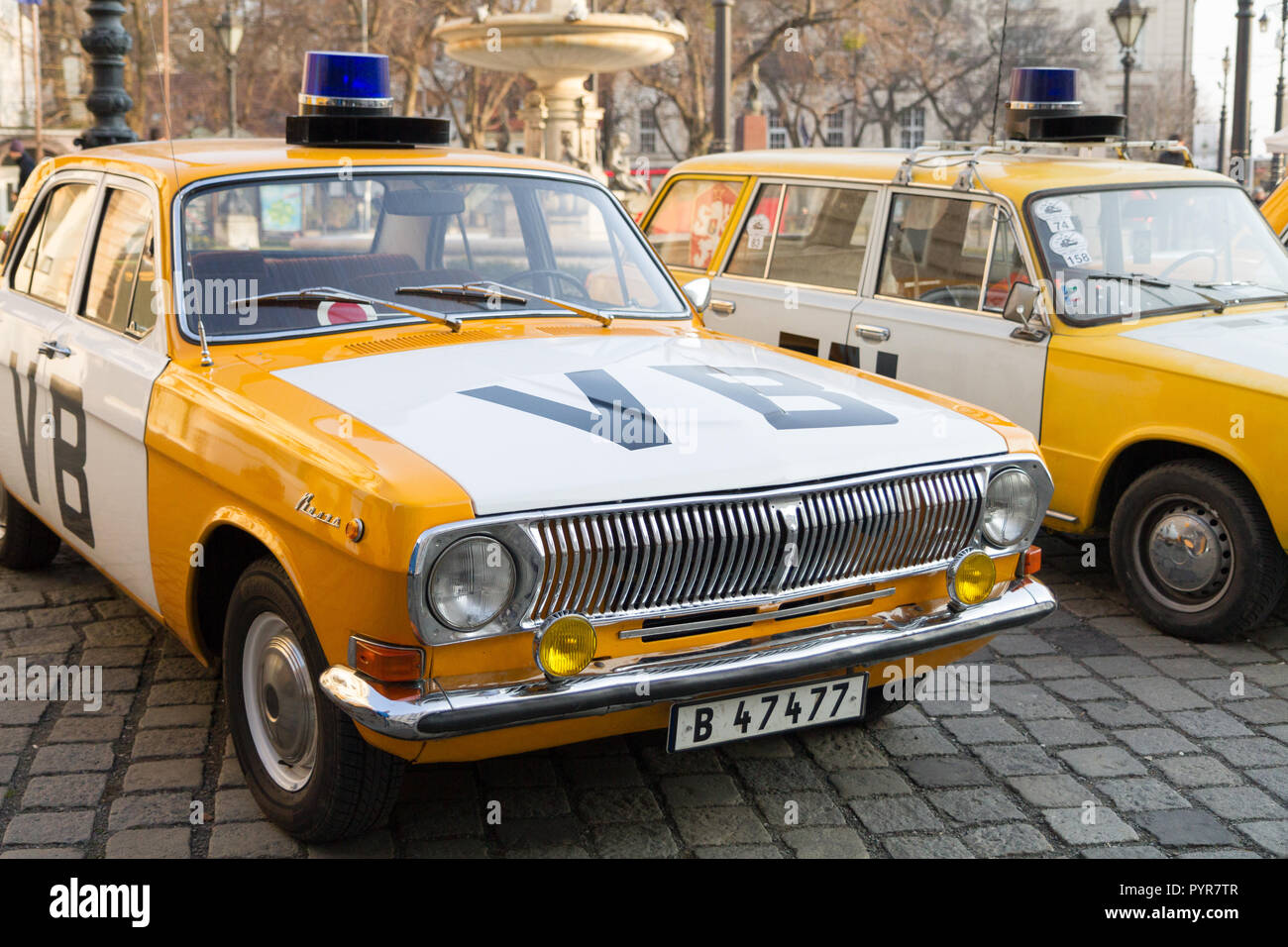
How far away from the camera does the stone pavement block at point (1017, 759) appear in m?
4.45

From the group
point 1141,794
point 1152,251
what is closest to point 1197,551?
point 1152,251

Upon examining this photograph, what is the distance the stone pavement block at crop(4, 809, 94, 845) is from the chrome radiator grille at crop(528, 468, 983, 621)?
62.3 inches

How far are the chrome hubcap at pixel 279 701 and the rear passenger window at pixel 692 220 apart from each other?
4.57m

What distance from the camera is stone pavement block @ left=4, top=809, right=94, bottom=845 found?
3.83 metres

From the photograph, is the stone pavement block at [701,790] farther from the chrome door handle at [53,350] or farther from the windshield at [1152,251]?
the windshield at [1152,251]

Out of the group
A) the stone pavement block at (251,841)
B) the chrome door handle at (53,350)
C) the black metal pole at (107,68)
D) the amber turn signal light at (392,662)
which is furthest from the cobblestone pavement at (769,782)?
the black metal pole at (107,68)

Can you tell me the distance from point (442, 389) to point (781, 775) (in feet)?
5.31

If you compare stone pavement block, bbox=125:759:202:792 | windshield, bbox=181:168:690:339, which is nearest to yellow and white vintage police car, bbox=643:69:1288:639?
windshield, bbox=181:168:690:339

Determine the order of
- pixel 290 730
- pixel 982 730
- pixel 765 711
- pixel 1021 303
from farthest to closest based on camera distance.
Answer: pixel 1021 303, pixel 982 730, pixel 290 730, pixel 765 711

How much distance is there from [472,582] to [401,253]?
1.86 metres

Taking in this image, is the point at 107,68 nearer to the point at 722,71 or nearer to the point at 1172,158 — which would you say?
the point at 1172,158

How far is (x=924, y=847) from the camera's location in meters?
3.90

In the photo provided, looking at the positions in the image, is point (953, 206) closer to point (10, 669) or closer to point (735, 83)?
point (10, 669)
